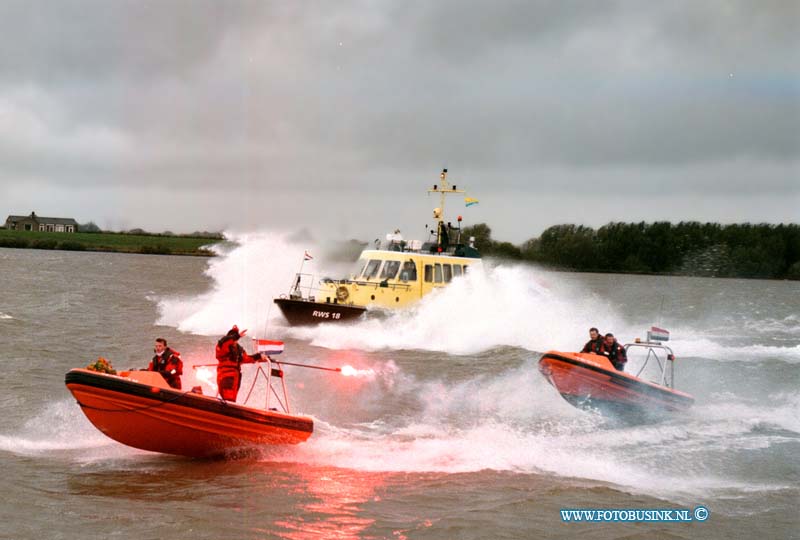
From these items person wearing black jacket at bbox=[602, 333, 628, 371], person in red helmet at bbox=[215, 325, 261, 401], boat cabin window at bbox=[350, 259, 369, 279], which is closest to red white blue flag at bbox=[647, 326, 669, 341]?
person wearing black jacket at bbox=[602, 333, 628, 371]

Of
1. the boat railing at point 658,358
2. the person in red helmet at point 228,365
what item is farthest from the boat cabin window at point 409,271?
the person in red helmet at point 228,365

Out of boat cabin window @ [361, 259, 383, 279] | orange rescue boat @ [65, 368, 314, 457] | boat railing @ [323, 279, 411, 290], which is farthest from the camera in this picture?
boat cabin window @ [361, 259, 383, 279]

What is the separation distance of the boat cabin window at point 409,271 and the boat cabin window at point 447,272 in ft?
2.93

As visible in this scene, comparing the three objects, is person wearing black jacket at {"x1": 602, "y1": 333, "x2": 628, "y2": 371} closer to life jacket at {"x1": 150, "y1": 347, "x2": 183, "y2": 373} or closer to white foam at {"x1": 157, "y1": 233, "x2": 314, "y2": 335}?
life jacket at {"x1": 150, "y1": 347, "x2": 183, "y2": 373}

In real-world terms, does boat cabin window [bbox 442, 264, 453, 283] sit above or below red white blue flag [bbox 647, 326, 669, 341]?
above

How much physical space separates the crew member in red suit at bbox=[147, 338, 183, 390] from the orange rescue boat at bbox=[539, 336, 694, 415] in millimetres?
6208

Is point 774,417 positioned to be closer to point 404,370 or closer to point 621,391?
point 621,391

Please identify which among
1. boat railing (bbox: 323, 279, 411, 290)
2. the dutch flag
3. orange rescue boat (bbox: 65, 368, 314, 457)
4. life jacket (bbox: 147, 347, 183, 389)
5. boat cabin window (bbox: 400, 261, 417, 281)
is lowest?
orange rescue boat (bbox: 65, 368, 314, 457)

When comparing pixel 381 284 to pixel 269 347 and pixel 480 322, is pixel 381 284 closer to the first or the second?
pixel 480 322

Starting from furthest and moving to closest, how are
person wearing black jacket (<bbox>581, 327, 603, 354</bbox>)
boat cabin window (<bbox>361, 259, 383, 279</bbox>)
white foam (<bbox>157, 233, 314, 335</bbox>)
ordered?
white foam (<bbox>157, 233, 314, 335</bbox>) < boat cabin window (<bbox>361, 259, 383, 279</bbox>) < person wearing black jacket (<bbox>581, 327, 603, 354</bbox>)

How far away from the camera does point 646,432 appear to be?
14.2m

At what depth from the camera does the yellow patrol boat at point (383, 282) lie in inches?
915

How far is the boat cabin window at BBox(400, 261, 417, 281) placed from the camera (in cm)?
2389

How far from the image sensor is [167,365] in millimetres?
11352
